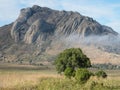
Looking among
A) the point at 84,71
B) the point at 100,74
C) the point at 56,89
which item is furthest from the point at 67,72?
the point at 56,89

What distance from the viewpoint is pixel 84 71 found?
34.9m

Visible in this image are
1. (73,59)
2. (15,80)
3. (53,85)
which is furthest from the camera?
(73,59)

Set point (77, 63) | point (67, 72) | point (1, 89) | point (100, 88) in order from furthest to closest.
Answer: point (77, 63), point (67, 72), point (100, 88), point (1, 89)

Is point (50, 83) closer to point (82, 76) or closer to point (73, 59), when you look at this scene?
point (82, 76)

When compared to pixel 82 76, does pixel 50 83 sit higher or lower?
lower

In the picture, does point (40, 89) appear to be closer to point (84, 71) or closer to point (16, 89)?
point (16, 89)

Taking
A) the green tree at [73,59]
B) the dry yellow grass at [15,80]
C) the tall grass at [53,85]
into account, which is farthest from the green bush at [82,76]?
the green tree at [73,59]

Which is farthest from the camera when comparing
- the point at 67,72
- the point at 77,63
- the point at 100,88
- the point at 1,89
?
the point at 77,63

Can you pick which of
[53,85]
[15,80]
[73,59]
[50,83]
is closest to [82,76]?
[50,83]

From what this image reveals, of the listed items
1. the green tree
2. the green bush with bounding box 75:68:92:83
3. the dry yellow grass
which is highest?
the green tree

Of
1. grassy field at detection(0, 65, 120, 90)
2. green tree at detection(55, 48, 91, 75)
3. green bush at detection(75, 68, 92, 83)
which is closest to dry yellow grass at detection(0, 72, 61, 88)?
grassy field at detection(0, 65, 120, 90)

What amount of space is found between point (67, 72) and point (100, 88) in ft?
46.5

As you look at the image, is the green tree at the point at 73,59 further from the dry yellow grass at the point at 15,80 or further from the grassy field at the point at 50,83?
the dry yellow grass at the point at 15,80

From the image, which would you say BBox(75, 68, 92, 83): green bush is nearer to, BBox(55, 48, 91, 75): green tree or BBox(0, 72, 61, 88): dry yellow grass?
BBox(0, 72, 61, 88): dry yellow grass
